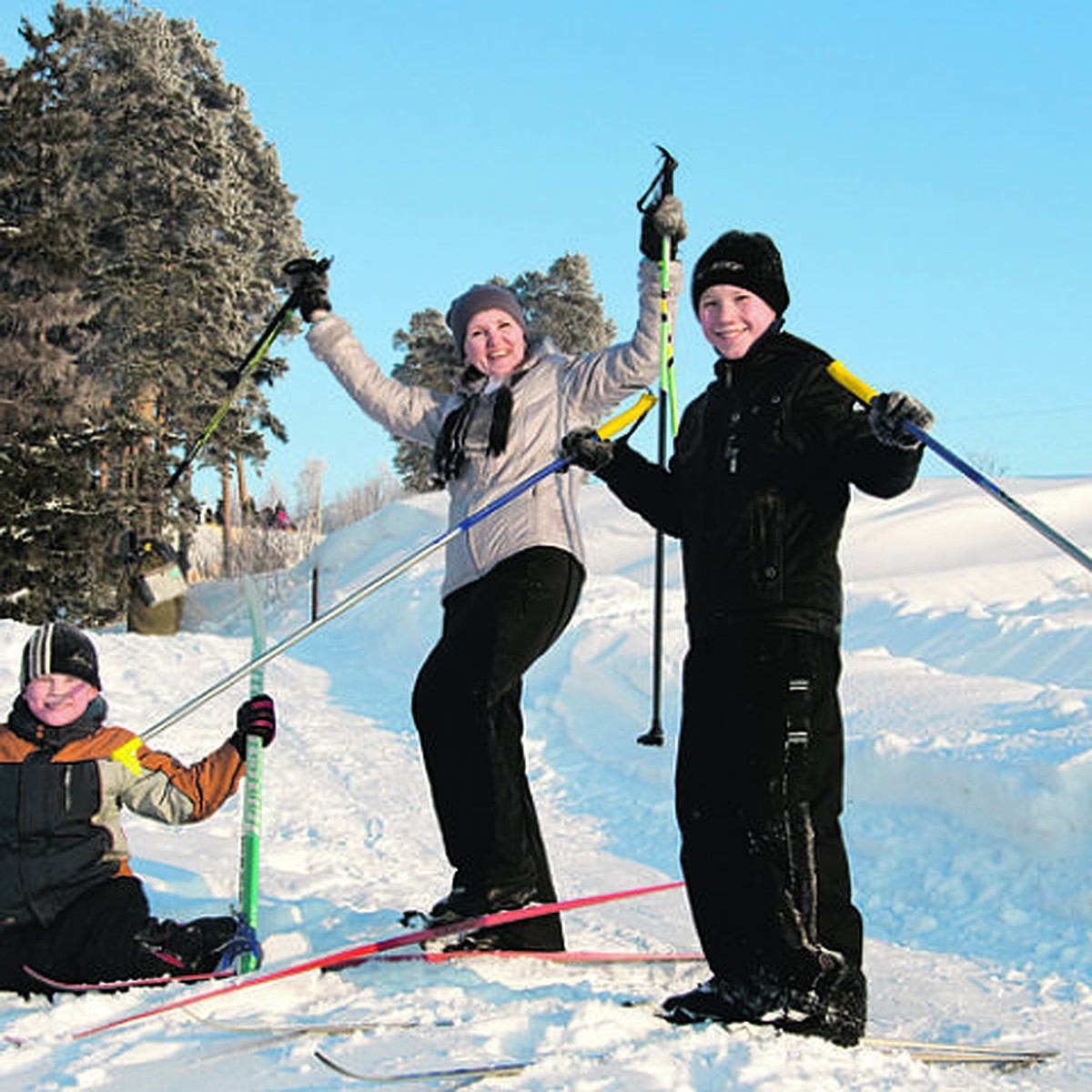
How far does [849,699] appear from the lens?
7.06 m

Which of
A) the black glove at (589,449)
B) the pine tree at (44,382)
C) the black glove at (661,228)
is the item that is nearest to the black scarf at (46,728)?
the black glove at (589,449)

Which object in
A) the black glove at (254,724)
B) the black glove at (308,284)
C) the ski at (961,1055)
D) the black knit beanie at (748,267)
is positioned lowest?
the ski at (961,1055)

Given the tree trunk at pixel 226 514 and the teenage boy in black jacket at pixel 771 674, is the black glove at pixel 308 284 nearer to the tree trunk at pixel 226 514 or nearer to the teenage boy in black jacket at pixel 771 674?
the teenage boy in black jacket at pixel 771 674

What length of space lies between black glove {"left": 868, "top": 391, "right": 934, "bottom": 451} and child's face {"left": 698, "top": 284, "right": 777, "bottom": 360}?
0.50 m

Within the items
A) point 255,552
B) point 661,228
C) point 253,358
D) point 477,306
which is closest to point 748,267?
point 661,228

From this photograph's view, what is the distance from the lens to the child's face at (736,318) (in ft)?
9.86

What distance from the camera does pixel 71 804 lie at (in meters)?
3.34

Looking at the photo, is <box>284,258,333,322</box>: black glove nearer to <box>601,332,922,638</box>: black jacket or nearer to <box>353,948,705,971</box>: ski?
<box>601,332,922,638</box>: black jacket

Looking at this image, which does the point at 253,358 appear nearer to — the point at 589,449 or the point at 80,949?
the point at 589,449

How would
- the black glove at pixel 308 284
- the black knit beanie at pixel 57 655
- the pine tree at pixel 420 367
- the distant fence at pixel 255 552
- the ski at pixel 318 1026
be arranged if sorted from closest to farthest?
the ski at pixel 318 1026 → the black knit beanie at pixel 57 655 → the black glove at pixel 308 284 → the distant fence at pixel 255 552 → the pine tree at pixel 420 367

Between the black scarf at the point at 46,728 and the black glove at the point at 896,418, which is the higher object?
the black glove at the point at 896,418

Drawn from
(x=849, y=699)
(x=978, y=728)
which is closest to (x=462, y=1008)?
(x=978, y=728)

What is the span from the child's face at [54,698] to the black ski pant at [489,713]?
40.8 inches

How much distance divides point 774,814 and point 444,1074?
948 millimetres
